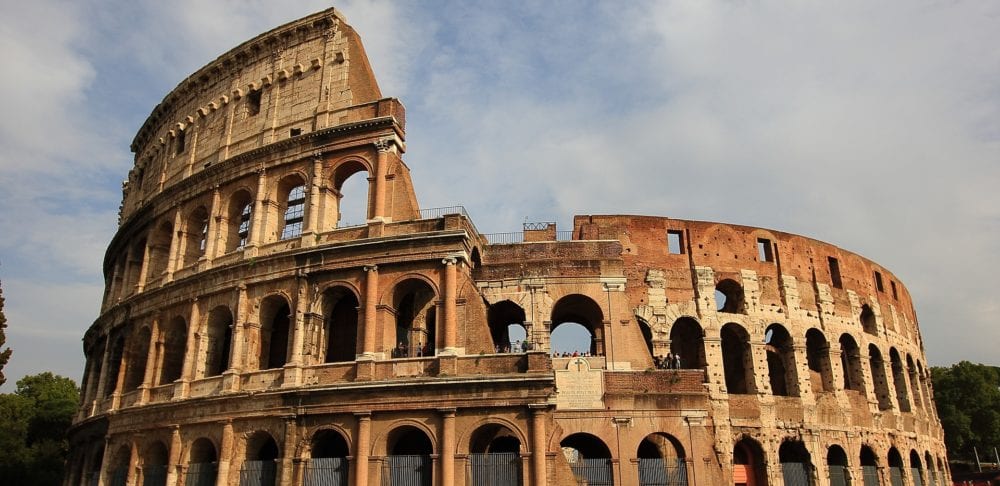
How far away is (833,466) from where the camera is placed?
24.7 metres

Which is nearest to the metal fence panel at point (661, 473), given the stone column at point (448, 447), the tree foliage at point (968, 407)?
the stone column at point (448, 447)

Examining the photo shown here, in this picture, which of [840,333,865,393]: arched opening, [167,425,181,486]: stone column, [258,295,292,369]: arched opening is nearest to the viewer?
[167,425,181,486]: stone column

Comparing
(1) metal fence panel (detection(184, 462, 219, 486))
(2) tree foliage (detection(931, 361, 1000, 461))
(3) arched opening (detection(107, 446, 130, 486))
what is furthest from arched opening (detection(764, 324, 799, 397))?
(2) tree foliage (detection(931, 361, 1000, 461))

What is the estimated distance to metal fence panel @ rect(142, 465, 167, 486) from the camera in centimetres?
2133

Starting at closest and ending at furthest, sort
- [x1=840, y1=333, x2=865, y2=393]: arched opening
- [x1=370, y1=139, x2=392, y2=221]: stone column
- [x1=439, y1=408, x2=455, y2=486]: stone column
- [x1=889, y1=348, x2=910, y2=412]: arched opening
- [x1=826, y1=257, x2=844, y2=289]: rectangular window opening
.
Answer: [x1=439, y1=408, x2=455, y2=486]: stone column → [x1=370, y1=139, x2=392, y2=221]: stone column → [x1=840, y1=333, x2=865, y2=393]: arched opening → [x1=826, y1=257, x2=844, y2=289]: rectangular window opening → [x1=889, y1=348, x2=910, y2=412]: arched opening

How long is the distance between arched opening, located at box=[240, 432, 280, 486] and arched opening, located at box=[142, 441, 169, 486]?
11.5ft

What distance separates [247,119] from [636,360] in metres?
15.5

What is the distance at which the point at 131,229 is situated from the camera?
92.6 ft

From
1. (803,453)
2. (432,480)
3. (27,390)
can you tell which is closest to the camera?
(432,480)

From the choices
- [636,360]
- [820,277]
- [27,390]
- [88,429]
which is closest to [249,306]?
[88,429]

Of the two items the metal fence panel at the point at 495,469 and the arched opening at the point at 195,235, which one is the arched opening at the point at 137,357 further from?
the metal fence panel at the point at 495,469

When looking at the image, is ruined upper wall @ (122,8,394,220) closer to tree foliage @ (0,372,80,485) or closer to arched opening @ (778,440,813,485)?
tree foliage @ (0,372,80,485)

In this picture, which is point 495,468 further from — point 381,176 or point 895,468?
point 895,468

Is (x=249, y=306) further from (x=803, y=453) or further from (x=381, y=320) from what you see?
(x=803, y=453)
